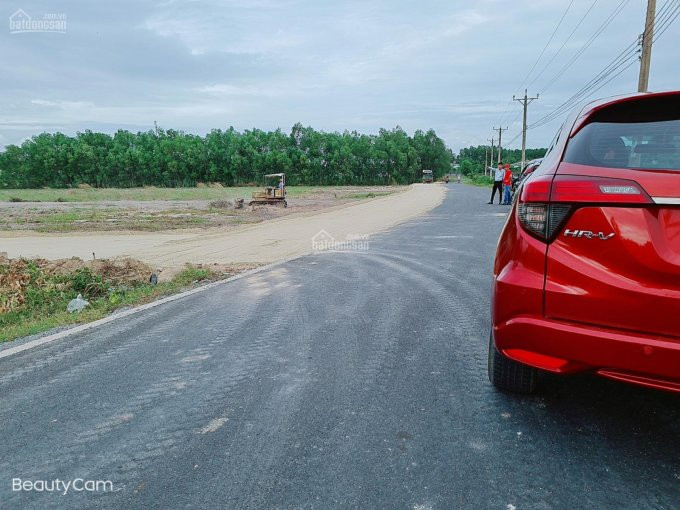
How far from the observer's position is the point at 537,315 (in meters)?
2.24

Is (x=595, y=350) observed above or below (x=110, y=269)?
above

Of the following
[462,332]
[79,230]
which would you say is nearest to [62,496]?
[462,332]

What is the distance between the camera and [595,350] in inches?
81.6

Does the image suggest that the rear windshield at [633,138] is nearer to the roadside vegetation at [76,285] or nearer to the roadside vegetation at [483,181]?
the roadside vegetation at [76,285]

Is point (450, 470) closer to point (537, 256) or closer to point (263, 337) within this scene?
point (537, 256)

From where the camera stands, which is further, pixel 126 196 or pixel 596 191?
pixel 126 196

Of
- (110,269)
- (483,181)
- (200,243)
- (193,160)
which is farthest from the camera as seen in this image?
(193,160)

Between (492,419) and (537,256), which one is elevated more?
(537,256)

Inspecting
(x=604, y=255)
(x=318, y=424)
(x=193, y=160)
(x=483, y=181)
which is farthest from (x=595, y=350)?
(x=193, y=160)

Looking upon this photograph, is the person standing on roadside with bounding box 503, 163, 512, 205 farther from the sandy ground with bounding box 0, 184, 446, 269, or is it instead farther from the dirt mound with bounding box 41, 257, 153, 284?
the dirt mound with bounding box 41, 257, 153, 284

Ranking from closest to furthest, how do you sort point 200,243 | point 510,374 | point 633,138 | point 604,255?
point 604,255 < point 633,138 < point 510,374 < point 200,243

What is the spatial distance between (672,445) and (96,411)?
3.31 m

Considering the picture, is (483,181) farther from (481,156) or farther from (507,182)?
(481,156)

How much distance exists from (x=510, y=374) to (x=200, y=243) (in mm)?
11953
